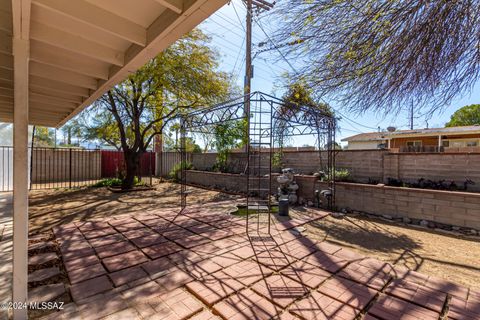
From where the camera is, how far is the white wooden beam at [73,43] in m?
2.25

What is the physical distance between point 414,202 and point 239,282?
14.1ft

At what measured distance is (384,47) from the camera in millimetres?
2660

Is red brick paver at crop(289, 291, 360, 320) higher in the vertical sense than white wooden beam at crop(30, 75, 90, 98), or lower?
lower

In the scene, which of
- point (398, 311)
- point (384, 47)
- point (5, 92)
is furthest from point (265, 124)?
point (5, 92)

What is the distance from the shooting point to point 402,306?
78.2 inches

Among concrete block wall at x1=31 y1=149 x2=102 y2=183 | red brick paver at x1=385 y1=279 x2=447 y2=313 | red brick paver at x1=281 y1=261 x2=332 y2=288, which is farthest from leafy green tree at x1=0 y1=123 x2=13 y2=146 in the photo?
red brick paver at x1=385 y1=279 x2=447 y2=313

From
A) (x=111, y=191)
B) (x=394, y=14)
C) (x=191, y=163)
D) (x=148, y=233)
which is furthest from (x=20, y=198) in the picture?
(x=191, y=163)

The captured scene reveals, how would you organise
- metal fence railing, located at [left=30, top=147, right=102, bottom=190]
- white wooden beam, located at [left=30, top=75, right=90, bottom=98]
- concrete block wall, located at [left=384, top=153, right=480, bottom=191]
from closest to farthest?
1. white wooden beam, located at [left=30, top=75, right=90, bottom=98]
2. concrete block wall, located at [left=384, top=153, right=480, bottom=191]
3. metal fence railing, located at [left=30, top=147, right=102, bottom=190]

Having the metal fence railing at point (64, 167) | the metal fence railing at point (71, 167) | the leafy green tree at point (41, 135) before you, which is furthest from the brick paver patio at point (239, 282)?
the leafy green tree at point (41, 135)

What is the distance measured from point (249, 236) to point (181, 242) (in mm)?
1068

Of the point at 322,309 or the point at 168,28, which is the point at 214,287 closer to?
the point at 322,309

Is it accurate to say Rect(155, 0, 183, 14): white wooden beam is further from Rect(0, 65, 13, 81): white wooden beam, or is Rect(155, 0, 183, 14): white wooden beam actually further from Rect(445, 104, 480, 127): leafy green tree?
Rect(445, 104, 480, 127): leafy green tree

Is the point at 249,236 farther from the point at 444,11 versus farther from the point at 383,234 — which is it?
the point at 444,11

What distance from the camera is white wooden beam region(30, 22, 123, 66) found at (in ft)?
7.39
